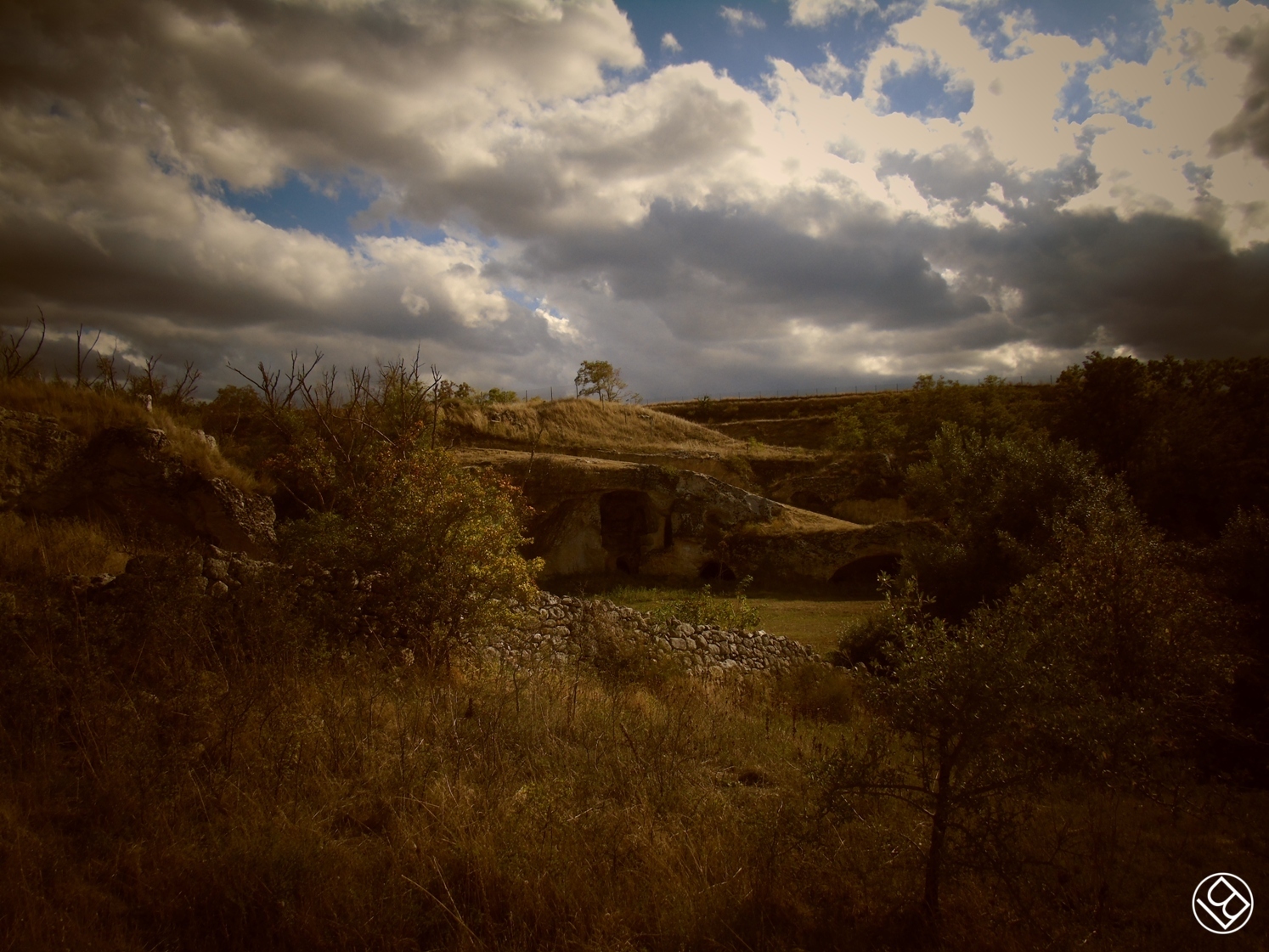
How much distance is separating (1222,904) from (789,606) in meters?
17.3

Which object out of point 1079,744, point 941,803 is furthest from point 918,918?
point 1079,744

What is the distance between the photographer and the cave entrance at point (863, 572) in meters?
24.4

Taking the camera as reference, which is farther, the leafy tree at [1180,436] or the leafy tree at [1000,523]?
the leafy tree at [1180,436]

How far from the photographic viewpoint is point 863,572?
83.1 ft

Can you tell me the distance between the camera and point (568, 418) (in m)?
37.7

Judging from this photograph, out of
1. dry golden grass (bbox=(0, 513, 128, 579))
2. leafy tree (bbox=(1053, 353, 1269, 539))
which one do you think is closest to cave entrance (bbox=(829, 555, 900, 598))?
leafy tree (bbox=(1053, 353, 1269, 539))

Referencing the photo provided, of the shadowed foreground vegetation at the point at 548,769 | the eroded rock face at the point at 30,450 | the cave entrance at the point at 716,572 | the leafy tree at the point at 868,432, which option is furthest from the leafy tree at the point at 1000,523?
the leafy tree at the point at 868,432

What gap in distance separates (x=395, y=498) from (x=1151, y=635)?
376 inches

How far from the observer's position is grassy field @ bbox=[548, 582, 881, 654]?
1777 centimetres

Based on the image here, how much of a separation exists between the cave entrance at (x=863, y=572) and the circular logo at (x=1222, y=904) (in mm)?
19787

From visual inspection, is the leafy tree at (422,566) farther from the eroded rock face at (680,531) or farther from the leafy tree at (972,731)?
the eroded rock face at (680,531)

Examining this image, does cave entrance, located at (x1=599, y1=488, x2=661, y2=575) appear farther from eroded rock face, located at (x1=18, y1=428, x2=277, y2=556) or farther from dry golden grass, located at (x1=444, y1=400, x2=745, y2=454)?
eroded rock face, located at (x1=18, y1=428, x2=277, y2=556)

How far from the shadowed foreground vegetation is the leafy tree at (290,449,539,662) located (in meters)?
0.05

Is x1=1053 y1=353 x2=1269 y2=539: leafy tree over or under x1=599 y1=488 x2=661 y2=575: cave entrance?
over
